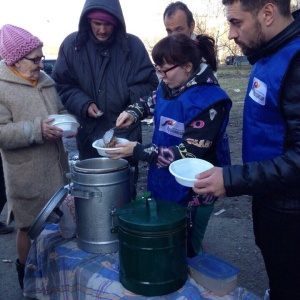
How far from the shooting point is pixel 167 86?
7.84ft

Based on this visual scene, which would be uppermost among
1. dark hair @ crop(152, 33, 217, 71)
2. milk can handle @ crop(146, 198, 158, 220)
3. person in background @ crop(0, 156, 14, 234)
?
dark hair @ crop(152, 33, 217, 71)

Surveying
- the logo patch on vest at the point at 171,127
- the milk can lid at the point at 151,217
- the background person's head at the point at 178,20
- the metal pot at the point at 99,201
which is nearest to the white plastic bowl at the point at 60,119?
the metal pot at the point at 99,201

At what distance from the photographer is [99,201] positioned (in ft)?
7.27

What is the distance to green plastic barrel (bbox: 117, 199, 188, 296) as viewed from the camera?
5.95ft

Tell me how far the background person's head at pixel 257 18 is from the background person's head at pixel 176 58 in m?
0.46

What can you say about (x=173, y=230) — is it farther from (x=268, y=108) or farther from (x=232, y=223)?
(x=232, y=223)

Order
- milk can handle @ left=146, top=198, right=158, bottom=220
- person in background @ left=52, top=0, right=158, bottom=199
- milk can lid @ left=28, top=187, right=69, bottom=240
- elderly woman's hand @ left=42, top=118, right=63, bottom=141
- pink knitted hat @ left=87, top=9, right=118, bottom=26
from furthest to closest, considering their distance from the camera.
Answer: person in background @ left=52, top=0, right=158, bottom=199
pink knitted hat @ left=87, top=9, right=118, bottom=26
elderly woman's hand @ left=42, top=118, right=63, bottom=141
milk can lid @ left=28, top=187, right=69, bottom=240
milk can handle @ left=146, top=198, right=158, bottom=220

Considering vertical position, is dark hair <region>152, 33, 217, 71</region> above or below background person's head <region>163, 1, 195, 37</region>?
below

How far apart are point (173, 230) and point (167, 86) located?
94cm

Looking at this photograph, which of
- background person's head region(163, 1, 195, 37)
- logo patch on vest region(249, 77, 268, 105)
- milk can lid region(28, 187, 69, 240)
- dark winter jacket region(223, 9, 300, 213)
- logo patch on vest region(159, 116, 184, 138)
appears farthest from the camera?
background person's head region(163, 1, 195, 37)

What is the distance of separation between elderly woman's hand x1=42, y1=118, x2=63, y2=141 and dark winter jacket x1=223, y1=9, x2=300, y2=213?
1329 mm

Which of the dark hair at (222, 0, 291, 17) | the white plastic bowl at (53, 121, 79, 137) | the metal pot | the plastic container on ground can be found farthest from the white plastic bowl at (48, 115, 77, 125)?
the dark hair at (222, 0, 291, 17)

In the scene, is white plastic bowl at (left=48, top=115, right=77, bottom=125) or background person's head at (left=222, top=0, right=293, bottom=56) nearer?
background person's head at (left=222, top=0, right=293, bottom=56)

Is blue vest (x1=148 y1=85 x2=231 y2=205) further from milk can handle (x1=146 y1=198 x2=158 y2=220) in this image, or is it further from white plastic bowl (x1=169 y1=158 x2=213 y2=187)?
milk can handle (x1=146 y1=198 x2=158 y2=220)
